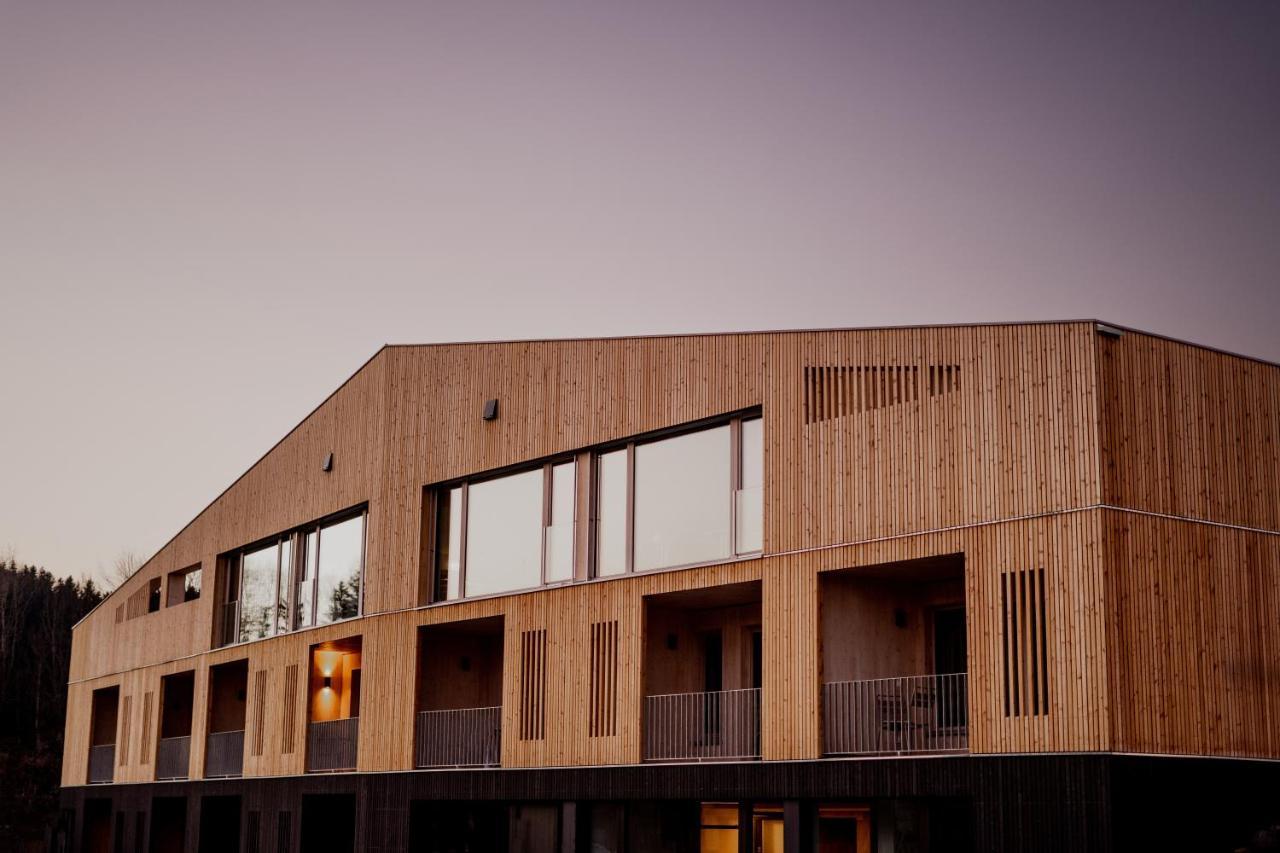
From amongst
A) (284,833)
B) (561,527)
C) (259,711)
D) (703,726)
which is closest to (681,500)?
(561,527)

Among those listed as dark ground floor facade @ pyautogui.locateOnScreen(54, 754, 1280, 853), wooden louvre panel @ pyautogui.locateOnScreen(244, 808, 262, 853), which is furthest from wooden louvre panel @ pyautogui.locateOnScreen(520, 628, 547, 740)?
wooden louvre panel @ pyautogui.locateOnScreen(244, 808, 262, 853)

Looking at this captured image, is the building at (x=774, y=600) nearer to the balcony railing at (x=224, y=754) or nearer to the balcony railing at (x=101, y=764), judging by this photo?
the balcony railing at (x=224, y=754)

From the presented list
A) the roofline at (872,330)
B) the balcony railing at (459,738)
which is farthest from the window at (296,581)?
the roofline at (872,330)

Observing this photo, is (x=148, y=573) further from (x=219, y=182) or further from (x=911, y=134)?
(x=911, y=134)

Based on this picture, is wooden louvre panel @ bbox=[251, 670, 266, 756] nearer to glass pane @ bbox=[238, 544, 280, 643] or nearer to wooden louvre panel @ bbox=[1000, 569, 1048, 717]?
glass pane @ bbox=[238, 544, 280, 643]

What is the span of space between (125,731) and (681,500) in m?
21.6

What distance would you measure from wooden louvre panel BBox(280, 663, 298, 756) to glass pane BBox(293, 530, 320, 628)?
961 millimetres

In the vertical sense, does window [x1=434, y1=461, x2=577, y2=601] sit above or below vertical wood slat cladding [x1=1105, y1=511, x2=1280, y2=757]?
above

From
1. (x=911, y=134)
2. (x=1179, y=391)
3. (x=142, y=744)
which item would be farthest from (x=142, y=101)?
(x=1179, y=391)

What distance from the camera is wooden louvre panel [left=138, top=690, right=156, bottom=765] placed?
34.2 metres

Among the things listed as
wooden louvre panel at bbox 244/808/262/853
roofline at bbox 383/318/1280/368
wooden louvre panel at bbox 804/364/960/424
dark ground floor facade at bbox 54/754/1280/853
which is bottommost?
wooden louvre panel at bbox 244/808/262/853

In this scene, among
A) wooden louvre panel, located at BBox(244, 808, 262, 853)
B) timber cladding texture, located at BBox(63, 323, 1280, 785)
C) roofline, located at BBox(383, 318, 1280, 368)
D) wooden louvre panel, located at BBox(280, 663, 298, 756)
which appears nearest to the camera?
timber cladding texture, located at BBox(63, 323, 1280, 785)

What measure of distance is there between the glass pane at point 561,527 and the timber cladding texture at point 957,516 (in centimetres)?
39

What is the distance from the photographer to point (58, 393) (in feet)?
140
